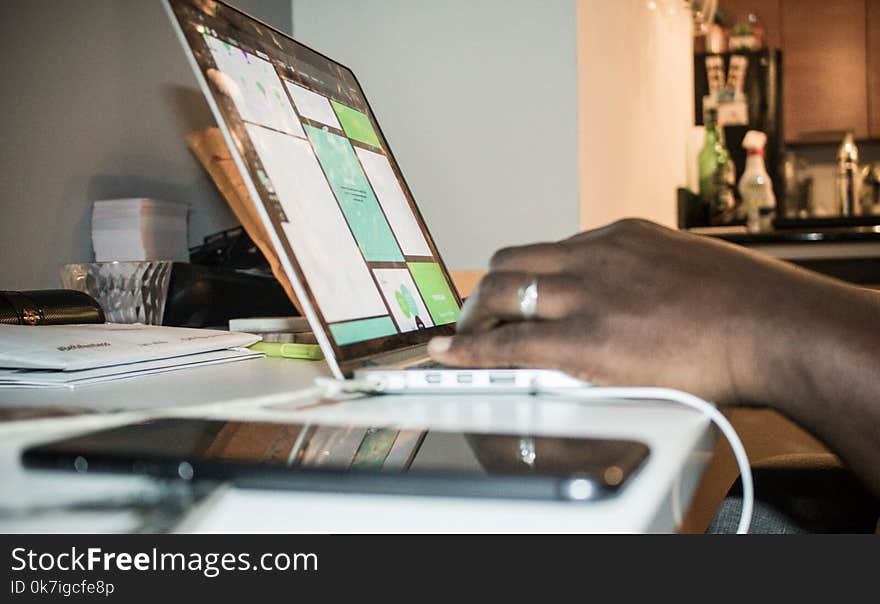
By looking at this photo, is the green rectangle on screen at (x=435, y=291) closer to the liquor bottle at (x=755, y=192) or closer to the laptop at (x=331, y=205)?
the laptop at (x=331, y=205)

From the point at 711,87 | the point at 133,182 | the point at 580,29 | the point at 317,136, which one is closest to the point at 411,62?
the point at 580,29

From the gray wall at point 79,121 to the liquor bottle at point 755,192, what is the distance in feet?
6.61

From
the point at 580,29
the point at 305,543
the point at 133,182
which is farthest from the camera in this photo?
the point at 580,29

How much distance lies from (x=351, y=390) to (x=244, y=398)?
0.23ft

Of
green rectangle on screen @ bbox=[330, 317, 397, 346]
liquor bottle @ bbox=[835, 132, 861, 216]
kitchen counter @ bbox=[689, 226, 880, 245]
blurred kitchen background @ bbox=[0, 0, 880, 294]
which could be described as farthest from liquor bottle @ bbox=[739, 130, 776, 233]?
green rectangle on screen @ bbox=[330, 317, 397, 346]

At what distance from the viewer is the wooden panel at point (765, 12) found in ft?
16.1

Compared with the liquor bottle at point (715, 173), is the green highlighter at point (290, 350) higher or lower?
lower

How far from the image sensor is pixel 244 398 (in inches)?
18.8

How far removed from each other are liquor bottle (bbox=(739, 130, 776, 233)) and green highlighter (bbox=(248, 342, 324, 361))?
2.20 meters

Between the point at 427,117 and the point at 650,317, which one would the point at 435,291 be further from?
the point at 427,117

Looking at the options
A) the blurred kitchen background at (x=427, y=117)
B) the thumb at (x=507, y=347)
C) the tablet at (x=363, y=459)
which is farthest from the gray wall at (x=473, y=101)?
the tablet at (x=363, y=459)

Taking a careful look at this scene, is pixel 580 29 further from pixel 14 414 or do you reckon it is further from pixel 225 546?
pixel 225 546

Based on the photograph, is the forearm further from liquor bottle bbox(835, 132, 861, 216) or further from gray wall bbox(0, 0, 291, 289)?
liquor bottle bbox(835, 132, 861, 216)

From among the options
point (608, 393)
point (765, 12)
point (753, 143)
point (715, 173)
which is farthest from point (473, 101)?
point (765, 12)
